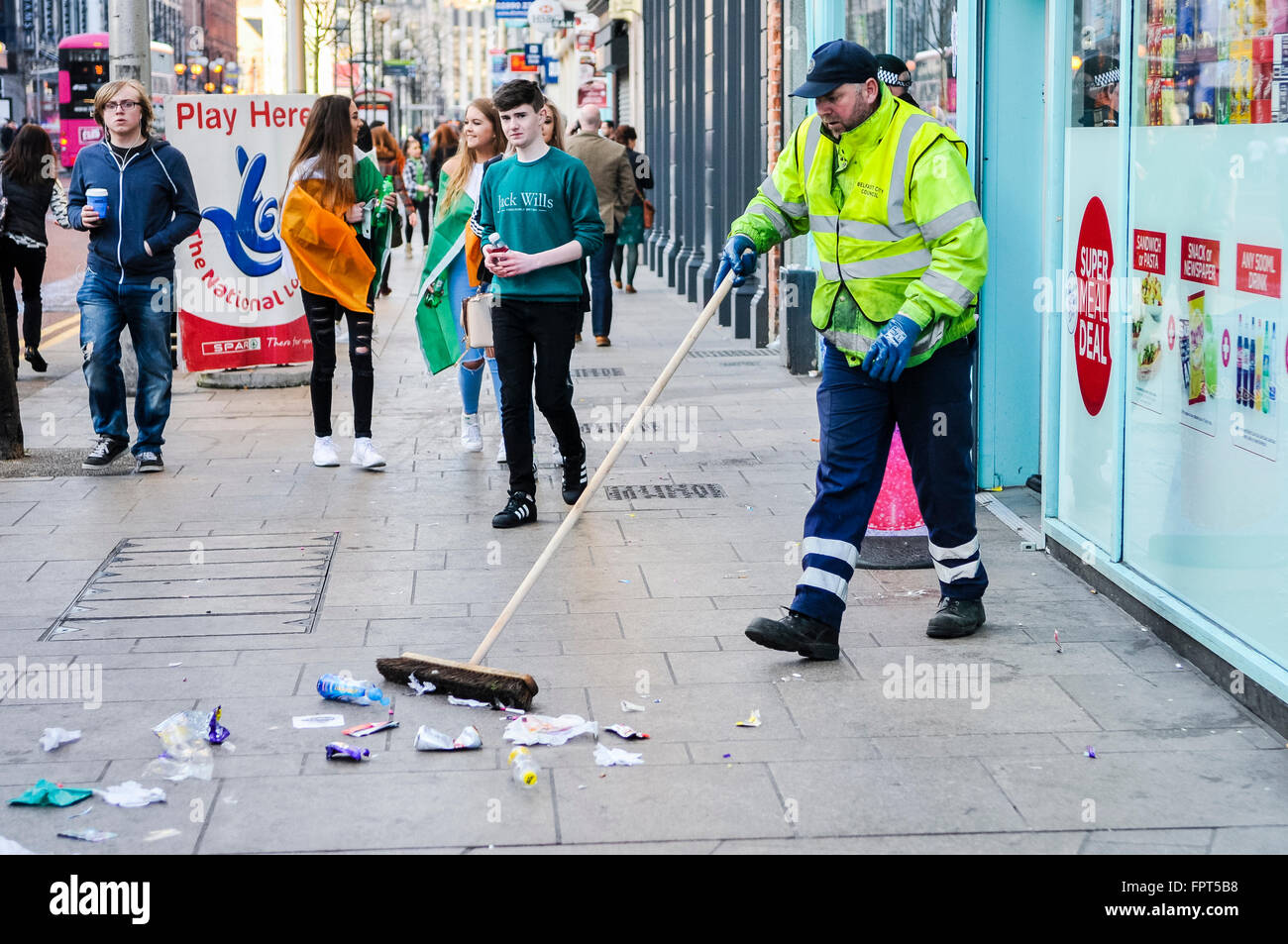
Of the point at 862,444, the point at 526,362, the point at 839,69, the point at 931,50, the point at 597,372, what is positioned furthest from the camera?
the point at 597,372

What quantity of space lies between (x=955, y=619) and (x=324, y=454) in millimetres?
4260

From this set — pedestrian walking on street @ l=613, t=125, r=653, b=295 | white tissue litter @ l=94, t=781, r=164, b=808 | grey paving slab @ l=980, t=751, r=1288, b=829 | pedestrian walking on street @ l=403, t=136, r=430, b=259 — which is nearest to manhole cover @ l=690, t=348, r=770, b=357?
pedestrian walking on street @ l=613, t=125, r=653, b=295

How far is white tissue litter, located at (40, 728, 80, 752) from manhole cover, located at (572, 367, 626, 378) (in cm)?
802

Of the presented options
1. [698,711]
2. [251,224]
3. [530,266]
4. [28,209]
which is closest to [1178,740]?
[698,711]

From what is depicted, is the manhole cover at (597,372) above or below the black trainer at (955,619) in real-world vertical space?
above

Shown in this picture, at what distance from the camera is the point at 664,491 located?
834 centimetres

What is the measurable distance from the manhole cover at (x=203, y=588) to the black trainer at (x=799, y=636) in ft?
5.26

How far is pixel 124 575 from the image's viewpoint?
6.72 metres

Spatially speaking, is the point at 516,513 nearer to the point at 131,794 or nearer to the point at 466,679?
the point at 466,679

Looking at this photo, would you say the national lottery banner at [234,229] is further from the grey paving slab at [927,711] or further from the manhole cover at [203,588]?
the grey paving slab at [927,711]

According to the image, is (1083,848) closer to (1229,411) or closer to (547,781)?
(547,781)

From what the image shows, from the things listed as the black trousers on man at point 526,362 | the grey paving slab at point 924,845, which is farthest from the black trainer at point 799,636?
the black trousers on man at point 526,362

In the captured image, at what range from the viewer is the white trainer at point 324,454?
29.5ft
